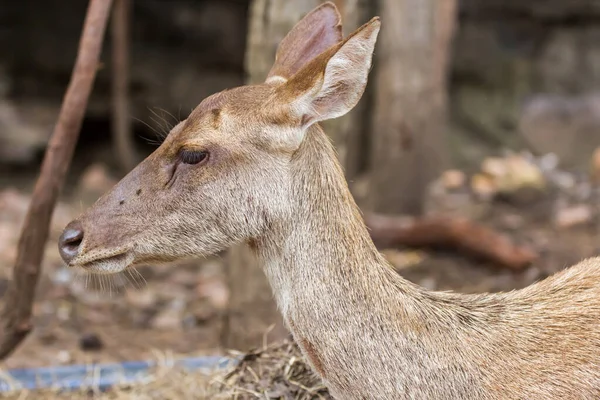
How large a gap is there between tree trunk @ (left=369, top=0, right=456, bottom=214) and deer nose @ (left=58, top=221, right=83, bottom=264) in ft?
13.9

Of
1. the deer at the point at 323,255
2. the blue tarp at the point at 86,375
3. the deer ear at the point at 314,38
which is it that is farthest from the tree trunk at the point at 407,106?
the deer at the point at 323,255

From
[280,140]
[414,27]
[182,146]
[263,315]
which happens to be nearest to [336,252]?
[280,140]

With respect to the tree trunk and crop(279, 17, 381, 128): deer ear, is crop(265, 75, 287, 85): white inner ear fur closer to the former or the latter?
crop(279, 17, 381, 128): deer ear

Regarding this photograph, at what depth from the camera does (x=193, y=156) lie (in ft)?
9.19

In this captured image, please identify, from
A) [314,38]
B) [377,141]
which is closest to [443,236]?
[377,141]

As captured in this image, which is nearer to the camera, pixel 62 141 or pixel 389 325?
pixel 389 325

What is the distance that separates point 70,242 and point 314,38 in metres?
1.09

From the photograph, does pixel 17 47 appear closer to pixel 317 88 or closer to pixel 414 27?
pixel 414 27

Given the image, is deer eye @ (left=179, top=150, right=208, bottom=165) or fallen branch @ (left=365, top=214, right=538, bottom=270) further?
fallen branch @ (left=365, top=214, right=538, bottom=270)

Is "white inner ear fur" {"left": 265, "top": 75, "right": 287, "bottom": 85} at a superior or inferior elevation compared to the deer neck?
superior

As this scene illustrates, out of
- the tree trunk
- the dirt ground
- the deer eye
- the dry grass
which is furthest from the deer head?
the tree trunk

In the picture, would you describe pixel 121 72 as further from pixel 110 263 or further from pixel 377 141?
pixel 110 263

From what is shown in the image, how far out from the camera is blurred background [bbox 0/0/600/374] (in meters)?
5.51

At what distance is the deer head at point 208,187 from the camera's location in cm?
272
